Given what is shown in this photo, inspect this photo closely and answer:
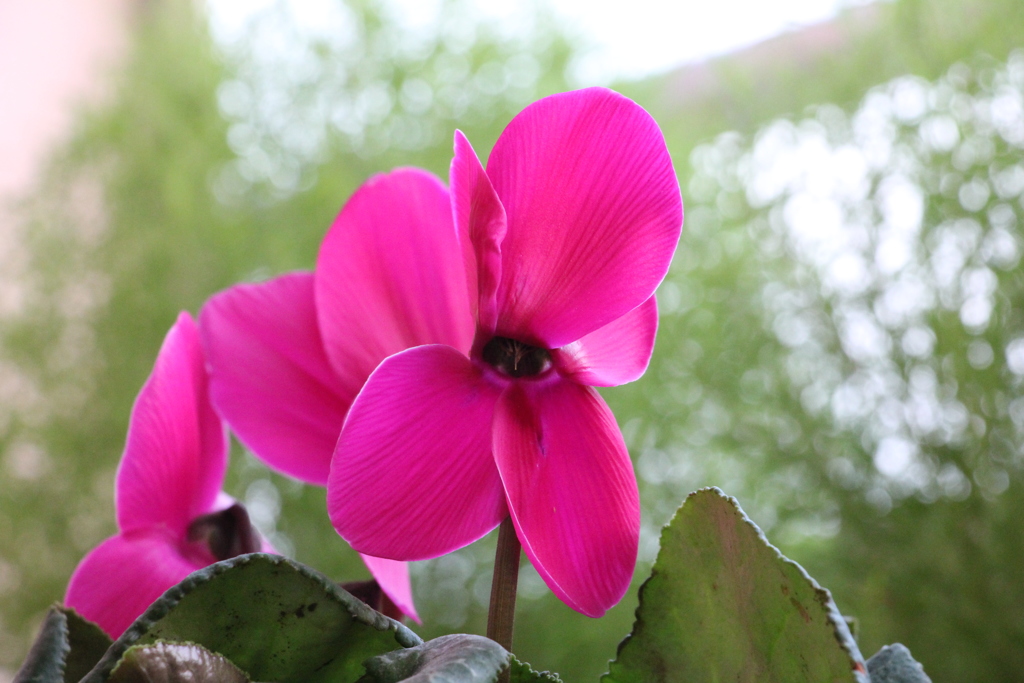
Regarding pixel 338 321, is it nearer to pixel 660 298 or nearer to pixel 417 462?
pixel 417 462

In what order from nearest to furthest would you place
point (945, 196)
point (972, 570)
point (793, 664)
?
point (793, 664)
point (972, 570)
point (945, 196)

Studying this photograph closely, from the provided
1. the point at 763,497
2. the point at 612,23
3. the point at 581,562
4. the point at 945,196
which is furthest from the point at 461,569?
the point at 581,562

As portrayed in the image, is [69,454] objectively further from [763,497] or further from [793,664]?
[793,664]

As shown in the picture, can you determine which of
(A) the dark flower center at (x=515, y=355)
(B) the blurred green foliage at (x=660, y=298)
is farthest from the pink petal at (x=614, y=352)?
(B) the blurred green foliage at (x=660, y=298)

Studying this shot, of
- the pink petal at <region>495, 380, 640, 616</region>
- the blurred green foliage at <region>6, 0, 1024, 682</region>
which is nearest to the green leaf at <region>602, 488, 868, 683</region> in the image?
the pink petal at <region>495, 380, 640, 616</region>

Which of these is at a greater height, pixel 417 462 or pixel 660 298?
pixel 417 462

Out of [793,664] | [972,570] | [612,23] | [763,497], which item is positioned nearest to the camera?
[793,664]

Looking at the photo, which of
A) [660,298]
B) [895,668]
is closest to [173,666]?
[895,668]
